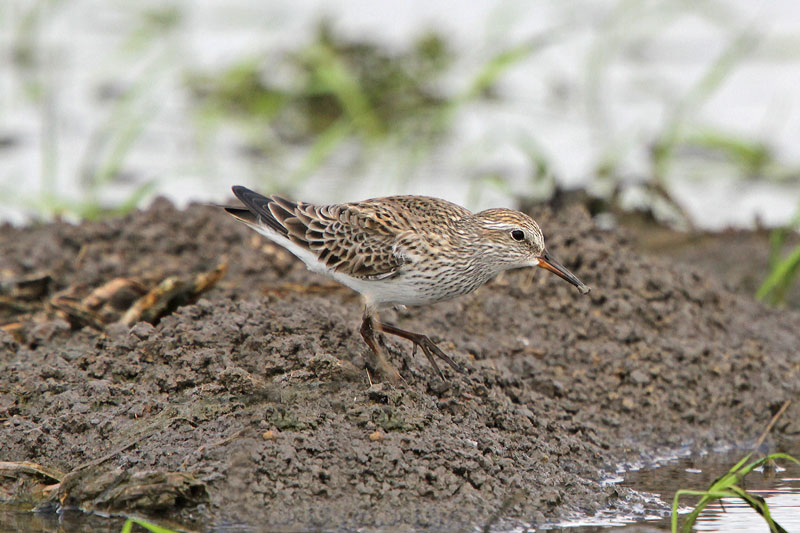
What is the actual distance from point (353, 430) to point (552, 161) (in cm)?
630

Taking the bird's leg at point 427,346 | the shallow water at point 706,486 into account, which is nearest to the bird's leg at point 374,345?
the bird's leg at point 427,346

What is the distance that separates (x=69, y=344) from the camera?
6.91m

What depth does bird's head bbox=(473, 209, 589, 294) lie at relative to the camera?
6.36 metres

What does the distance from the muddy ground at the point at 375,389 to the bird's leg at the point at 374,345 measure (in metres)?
0.06

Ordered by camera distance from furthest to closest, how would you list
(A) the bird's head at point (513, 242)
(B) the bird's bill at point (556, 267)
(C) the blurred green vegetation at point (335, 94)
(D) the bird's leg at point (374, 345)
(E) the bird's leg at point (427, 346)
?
1. (C) the blurred green vegetation at point (335, 94)
2. (B) the bird's bill at point (556, 267)
3. (A) the bird's head at point (513, 242)
4. (E) the bird's leg at point (427, 346)
5. (D) the bird's leg at point (374, 345)

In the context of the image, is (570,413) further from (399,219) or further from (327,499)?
(327,499)

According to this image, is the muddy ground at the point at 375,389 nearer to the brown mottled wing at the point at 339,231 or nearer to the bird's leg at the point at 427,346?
the bird's leg at the point at 427,346

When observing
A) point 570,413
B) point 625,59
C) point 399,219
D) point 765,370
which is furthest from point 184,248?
point 625,59

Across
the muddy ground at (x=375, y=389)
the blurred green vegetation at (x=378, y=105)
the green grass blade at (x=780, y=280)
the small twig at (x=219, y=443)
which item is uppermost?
the blurred green vegetation at (x=378, y=105)

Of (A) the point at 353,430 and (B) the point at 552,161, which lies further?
(B) the point at 552,161

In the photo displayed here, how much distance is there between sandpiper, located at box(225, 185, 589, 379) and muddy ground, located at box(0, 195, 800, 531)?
23 cm

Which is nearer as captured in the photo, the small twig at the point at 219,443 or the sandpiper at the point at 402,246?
the small twig at the point at 219,443

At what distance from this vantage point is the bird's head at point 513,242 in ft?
20.9

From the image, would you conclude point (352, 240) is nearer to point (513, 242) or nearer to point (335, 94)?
point (513, 242)
